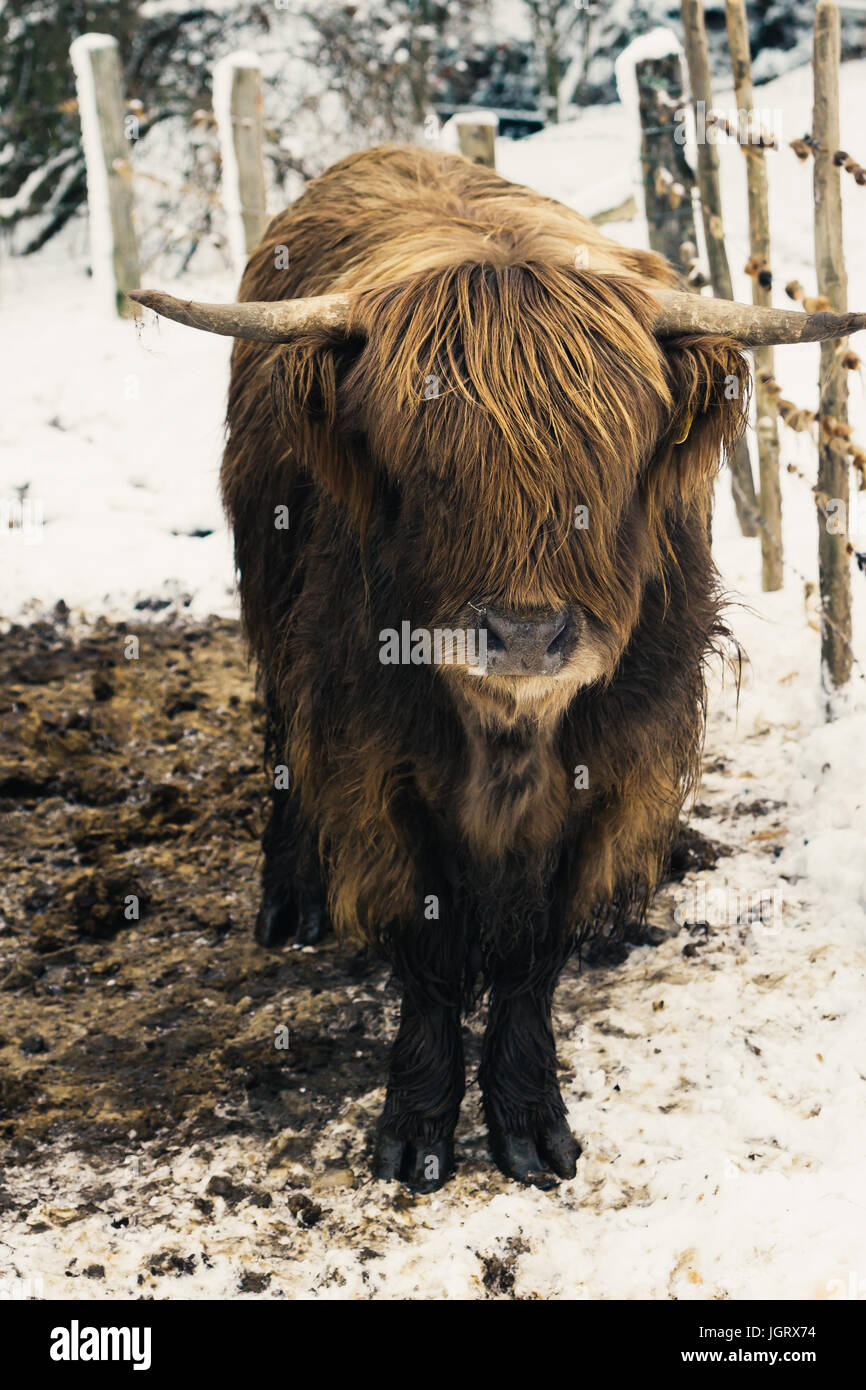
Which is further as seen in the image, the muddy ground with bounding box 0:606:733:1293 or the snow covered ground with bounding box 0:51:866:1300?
the muddy ground with bounding box 0:606:733:1293

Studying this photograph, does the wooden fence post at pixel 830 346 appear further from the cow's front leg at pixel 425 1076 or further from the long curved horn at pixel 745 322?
the cow's front leg at pixel 425 1076

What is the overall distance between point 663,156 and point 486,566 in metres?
3.28

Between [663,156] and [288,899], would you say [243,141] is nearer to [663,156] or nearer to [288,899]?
[663,156]

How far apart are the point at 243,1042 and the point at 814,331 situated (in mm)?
1997

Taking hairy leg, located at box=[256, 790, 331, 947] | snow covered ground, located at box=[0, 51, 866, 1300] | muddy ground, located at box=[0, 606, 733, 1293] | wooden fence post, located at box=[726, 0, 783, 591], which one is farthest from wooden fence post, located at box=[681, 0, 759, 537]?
hairy leg, located at box=[256, 790, 331, 947]

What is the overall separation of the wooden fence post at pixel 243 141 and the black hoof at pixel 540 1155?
17.0 feet

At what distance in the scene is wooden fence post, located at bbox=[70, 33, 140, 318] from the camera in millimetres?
7242

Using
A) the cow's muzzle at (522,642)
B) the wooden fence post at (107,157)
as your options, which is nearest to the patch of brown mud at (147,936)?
the cow's muzzle at (522,642)

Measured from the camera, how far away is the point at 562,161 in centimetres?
955

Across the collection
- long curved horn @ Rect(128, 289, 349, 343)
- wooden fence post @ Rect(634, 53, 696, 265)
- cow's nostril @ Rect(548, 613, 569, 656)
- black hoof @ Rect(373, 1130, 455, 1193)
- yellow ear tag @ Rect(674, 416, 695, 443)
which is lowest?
black hoof @ Rect(373, 1130, 455, 1193)

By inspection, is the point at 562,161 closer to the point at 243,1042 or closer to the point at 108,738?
the point at 108,738

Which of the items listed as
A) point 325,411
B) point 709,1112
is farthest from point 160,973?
point 325,411

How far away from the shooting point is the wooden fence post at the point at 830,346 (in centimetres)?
342

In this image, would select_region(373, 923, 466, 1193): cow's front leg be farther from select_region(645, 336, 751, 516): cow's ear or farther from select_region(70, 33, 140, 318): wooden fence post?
select_region(70, 33, 140, 318): wooden fence post
